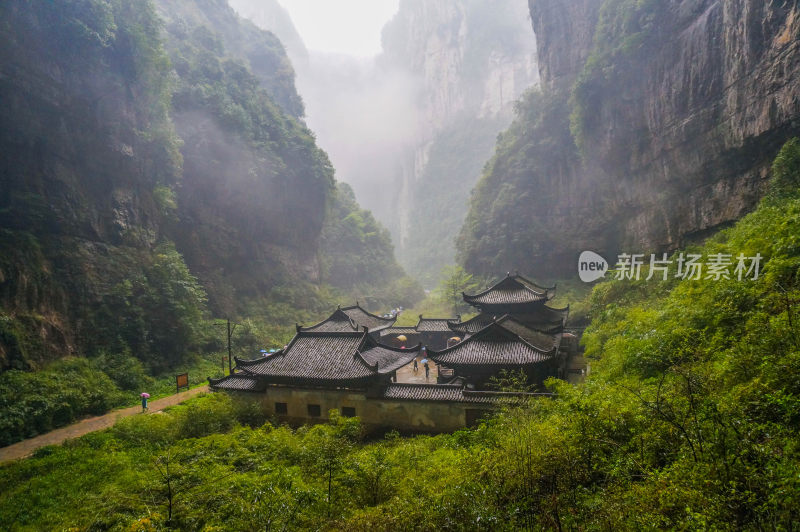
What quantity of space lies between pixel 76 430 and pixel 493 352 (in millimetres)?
16645

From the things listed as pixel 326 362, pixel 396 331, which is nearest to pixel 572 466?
pixel 326 362

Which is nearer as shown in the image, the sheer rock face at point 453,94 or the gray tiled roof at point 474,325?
the gray tiled roof at point 474,325

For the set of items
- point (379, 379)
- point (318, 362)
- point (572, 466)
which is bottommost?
point (379, 379)

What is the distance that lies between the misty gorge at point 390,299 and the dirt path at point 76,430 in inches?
7.1

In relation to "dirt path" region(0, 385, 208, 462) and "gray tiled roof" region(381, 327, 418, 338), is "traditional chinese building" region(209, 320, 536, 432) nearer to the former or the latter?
"dirt path" region(0, 385, 208, 462)

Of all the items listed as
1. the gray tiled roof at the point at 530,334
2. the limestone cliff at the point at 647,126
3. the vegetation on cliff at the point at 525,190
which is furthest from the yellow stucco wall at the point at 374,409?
the vegetation on cliff at the point at 525,190

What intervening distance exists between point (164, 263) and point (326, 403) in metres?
18.2

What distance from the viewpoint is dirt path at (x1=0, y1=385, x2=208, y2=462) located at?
13.2 meters

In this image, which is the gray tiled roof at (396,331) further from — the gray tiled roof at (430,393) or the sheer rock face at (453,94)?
the sheer rock face at (453,94)

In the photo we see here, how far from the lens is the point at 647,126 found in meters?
27.9

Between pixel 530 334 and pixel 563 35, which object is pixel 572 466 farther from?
pixel 563 35

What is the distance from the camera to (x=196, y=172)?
35.2 meters

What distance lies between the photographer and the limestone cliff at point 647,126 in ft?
59.3

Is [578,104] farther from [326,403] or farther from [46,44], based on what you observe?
[46,44]
